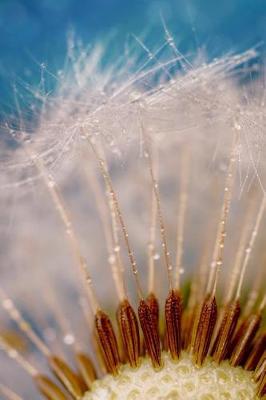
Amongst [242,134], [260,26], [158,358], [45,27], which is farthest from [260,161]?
[45,27]

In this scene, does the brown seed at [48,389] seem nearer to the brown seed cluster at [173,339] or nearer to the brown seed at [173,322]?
the brown seed cluster at [173,339]

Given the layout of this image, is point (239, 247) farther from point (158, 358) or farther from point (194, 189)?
point (158, 358)

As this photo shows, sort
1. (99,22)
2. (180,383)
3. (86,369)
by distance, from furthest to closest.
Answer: (99,22) < (86,369) < (180,383)

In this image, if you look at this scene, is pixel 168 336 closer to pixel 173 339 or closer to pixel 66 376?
pixel 173 339


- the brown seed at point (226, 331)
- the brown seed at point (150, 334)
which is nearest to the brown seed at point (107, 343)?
the brown seed at point (150, 334)

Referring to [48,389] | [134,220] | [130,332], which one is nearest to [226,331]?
[130,332]
